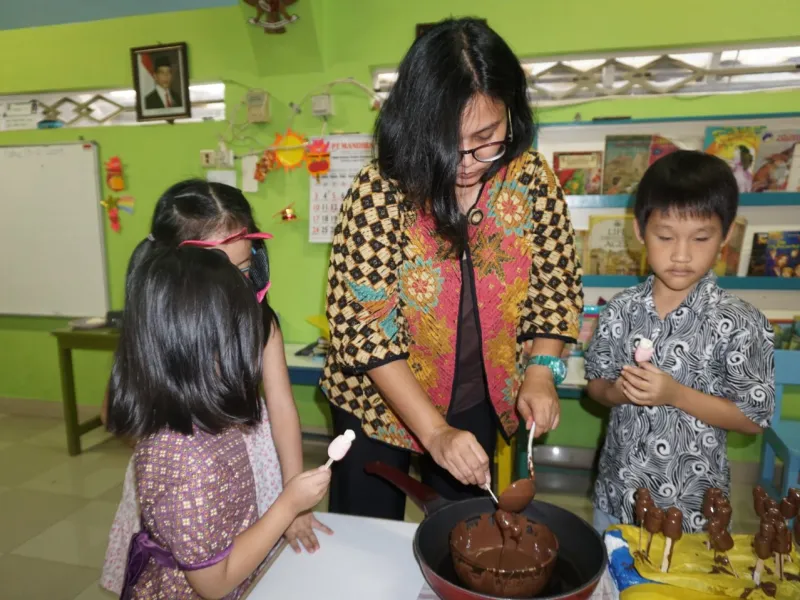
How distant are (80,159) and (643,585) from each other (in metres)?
3.61

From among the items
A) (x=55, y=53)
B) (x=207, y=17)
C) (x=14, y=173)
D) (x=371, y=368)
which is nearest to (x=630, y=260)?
(x=371, y=368)

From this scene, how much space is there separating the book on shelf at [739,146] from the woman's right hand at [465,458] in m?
2.14

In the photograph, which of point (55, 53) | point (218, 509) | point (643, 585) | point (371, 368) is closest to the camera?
point (643, 585)

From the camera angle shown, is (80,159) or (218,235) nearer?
(218,235)

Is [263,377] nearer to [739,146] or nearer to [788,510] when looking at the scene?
[788,510]

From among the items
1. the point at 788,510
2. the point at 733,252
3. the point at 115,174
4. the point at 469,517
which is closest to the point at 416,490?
the point at 469,517

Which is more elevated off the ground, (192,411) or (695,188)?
(695,188)

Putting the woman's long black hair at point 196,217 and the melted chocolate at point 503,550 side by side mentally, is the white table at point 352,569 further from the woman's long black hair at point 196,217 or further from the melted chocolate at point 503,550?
the woman's long black hair at point 196,217

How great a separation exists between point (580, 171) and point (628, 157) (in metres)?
0.21

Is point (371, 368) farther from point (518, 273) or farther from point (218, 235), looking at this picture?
point (218, 235)

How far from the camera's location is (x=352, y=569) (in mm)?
845

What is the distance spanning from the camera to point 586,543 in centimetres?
76

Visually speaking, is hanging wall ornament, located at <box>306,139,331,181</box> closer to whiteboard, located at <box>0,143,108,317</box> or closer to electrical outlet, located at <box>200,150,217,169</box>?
electrical outlet, located at <box>200,150,217,169</box>

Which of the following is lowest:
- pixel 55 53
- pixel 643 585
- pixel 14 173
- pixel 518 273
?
pixel 643 585
